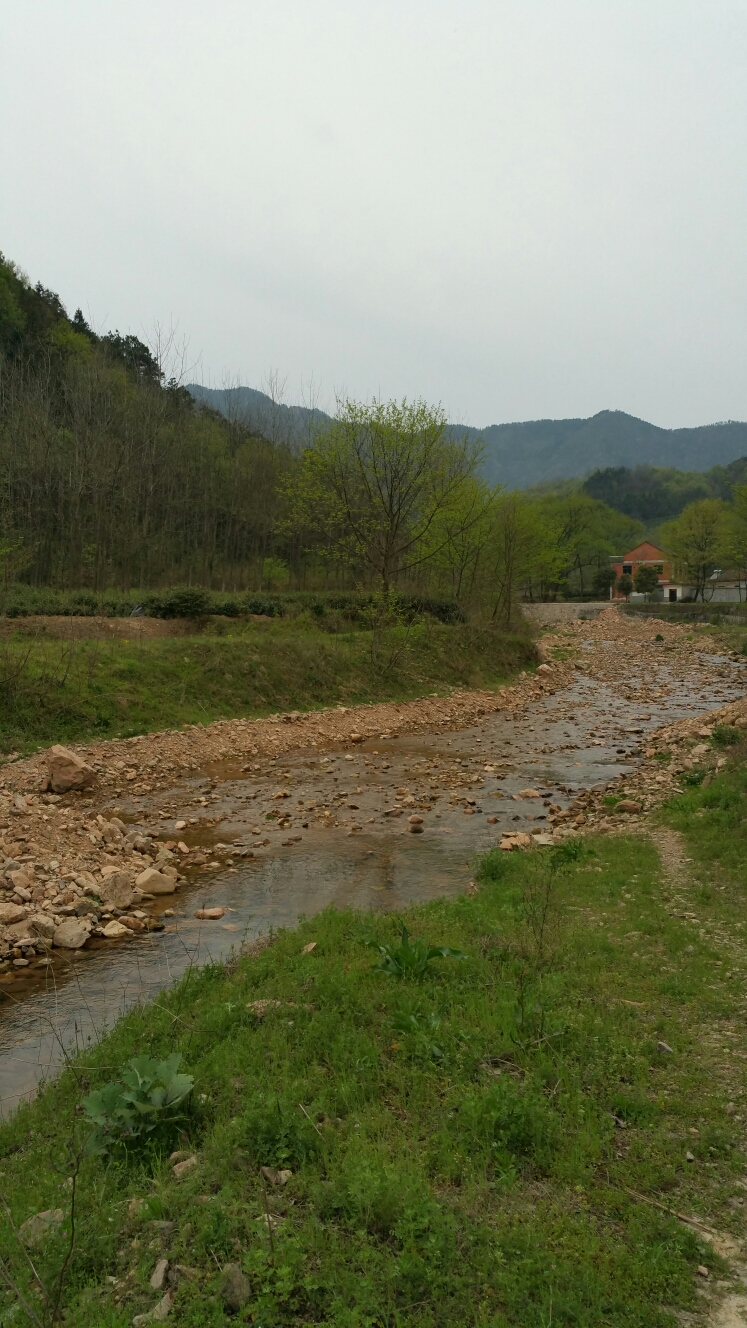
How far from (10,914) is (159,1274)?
5678 mm

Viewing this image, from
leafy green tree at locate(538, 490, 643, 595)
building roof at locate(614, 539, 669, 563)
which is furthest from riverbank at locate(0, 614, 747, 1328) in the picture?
building roof at locate(614, 539, 669, 563)

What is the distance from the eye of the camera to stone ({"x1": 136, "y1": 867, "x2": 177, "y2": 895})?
30.9ft

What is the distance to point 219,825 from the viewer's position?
40.8 ft

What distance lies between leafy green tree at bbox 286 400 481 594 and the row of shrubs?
262 cm

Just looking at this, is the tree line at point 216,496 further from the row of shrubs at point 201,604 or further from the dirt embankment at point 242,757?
the dirt embankment at point 242,757

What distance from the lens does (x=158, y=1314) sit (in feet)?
10.3

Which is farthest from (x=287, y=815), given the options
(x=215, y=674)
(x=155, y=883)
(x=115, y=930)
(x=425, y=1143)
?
(x=215, y=674)

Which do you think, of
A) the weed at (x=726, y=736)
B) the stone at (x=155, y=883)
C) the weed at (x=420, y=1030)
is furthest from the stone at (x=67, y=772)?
the weed at (x=726, y=736)

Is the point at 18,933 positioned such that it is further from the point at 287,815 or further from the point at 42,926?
the point at 287,815

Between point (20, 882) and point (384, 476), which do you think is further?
point (384, 476)

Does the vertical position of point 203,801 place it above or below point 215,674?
below

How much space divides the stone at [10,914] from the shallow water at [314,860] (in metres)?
0.80

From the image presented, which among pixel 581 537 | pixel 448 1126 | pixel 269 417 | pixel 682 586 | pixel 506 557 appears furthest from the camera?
pixel 581 537

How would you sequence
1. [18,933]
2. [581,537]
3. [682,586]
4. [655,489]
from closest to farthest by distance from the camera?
[18,933]
[682,586]
[581,537]
[655,489]
